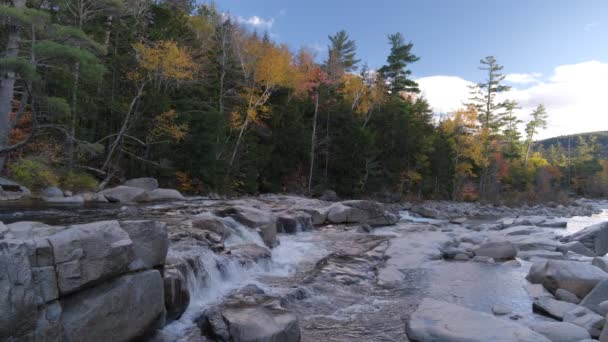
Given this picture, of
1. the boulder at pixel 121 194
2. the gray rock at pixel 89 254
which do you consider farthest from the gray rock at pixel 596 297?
the boulder at pixel 121 194

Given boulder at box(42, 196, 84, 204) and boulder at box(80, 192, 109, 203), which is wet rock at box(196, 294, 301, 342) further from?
boulder at box(80, 192, 109, 203)

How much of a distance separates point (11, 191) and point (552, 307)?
46.2 feet

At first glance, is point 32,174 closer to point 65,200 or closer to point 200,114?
point 65,200

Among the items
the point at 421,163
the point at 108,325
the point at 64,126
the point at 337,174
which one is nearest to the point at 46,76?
the point at 64,126

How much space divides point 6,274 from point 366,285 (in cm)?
574

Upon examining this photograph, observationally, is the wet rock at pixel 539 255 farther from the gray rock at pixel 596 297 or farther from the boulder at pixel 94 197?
the boulder at pixel 94 197

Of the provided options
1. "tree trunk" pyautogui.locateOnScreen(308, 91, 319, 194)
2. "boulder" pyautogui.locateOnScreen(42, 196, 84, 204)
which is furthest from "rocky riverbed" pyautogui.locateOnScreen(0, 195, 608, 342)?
"tree trunk" pyautogui.locateOnScreen(308, 91, 319, 194)

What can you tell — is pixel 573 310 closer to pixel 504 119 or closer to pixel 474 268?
pixel 474 268

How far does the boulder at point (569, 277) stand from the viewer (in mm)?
6047

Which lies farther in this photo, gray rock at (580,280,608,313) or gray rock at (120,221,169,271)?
gray rock at (580,280,608,313)

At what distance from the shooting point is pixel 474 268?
8352 millimetres

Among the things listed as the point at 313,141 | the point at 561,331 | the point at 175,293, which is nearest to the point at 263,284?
the point at 175,293

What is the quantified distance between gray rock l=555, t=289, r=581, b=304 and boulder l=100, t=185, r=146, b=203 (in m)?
12.7

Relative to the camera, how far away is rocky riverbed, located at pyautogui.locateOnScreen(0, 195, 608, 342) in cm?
343
